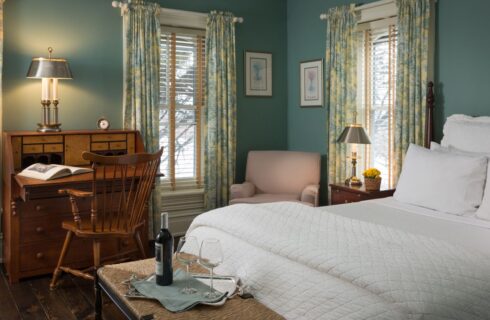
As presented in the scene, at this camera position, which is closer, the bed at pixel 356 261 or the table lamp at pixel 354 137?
the bed at pixel 356 261

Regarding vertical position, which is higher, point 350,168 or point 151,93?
point 151,93

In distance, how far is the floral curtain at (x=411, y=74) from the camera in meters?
3.93

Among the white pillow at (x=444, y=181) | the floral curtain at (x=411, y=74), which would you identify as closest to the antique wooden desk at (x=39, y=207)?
the white pillow at (x=444, y=181)

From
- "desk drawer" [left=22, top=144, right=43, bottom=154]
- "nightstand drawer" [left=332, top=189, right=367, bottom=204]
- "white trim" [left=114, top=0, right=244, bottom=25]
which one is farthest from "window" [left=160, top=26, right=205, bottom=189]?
"nightstand drawer" [left=332, top=189, right=367, bottom=204]

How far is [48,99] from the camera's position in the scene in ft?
13.4

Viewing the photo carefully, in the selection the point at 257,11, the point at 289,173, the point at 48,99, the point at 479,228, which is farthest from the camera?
the point at 257,11

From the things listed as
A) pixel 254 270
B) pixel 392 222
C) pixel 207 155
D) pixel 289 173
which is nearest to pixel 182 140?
pixel 207 155

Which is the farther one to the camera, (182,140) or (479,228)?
(182,140)

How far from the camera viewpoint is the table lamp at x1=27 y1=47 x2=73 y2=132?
3926 mm

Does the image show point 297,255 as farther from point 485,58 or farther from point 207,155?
point 207,155

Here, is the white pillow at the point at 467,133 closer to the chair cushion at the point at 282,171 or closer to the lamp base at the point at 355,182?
the lamp base at the point at 355,182

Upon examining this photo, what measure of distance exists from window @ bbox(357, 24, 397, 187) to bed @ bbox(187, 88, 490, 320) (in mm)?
1519

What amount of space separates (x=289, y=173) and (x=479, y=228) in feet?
7.92

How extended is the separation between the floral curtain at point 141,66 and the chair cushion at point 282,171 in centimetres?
111
